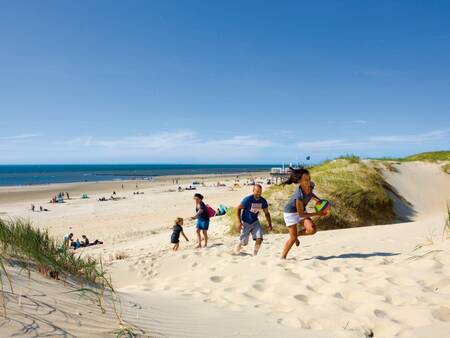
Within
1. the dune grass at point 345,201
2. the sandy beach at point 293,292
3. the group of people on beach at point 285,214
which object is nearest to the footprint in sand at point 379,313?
the sandy beach at point 293,292

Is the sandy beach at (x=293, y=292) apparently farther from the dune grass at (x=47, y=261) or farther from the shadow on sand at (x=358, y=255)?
the dune grass at (x=47, y=261)

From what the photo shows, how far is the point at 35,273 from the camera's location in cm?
357

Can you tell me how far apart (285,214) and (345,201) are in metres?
6.96

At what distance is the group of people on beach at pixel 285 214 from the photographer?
6.92 m

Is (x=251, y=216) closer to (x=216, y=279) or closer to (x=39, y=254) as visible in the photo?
(x=216, y=279)

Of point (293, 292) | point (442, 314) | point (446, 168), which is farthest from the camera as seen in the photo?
point (446, 168)

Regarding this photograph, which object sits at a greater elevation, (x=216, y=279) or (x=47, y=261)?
(x=47, y=261)

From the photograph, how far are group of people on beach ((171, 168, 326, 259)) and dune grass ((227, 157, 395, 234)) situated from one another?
3.52m

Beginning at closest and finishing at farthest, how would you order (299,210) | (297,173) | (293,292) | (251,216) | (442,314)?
(442,314) < (293,292) < (299,210) < (297,173) < (251,216)

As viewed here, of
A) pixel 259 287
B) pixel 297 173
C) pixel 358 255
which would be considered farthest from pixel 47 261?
pixel 358 255

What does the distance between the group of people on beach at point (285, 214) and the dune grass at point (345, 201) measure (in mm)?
3516

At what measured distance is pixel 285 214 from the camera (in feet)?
23.0

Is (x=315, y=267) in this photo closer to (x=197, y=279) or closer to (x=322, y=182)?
(x=197, y=279)

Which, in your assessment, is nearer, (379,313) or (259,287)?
(379,313)
